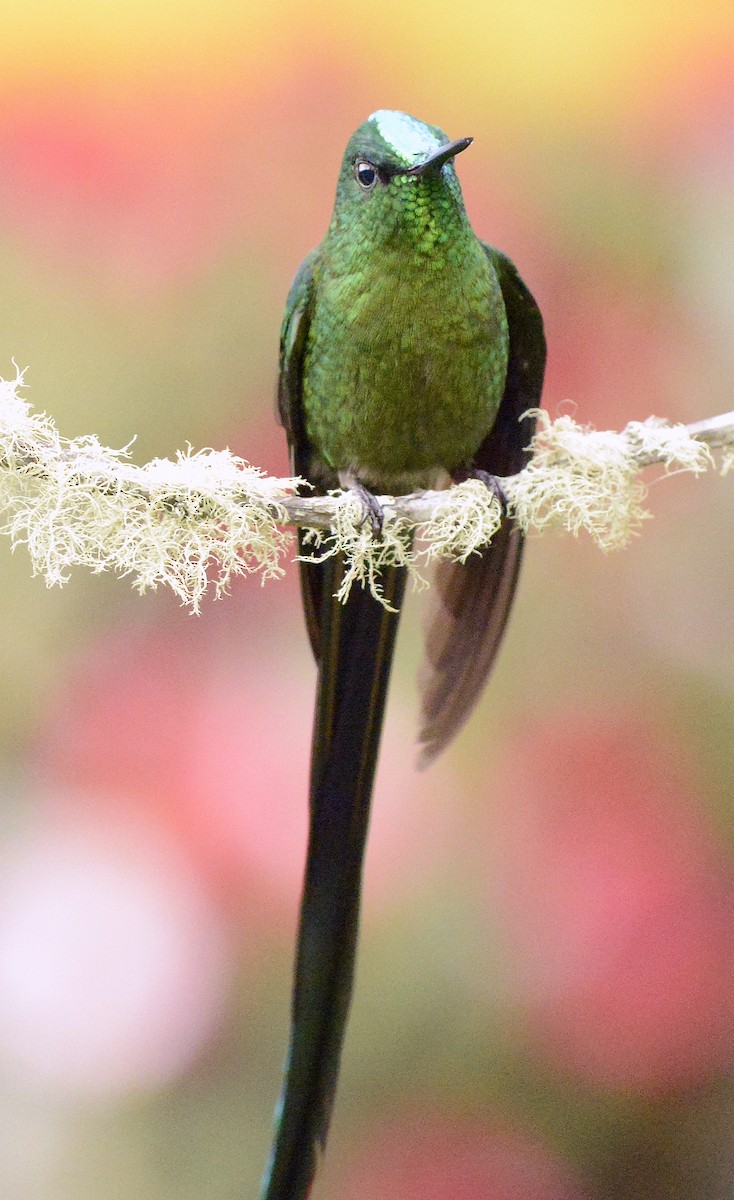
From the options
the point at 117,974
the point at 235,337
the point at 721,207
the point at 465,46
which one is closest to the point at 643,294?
the point at 721,207

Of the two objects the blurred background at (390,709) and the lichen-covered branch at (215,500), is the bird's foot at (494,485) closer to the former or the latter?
the lichen-covered branch at (215,500)

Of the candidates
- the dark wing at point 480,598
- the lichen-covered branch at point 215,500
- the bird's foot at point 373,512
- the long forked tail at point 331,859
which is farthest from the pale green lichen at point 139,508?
the dark wing at point 480,598

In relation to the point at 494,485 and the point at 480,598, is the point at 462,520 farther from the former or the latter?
the point at 480,598

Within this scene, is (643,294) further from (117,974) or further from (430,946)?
(117,974)

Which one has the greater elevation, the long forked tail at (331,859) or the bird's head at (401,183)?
the bird's head at (401,183)

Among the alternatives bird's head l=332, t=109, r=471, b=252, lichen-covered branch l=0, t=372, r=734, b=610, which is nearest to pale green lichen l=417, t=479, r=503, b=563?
lichen-covered branch l=0, t=372, r=734, b=610

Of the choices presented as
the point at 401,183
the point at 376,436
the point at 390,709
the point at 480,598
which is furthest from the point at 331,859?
the point at 401,183
